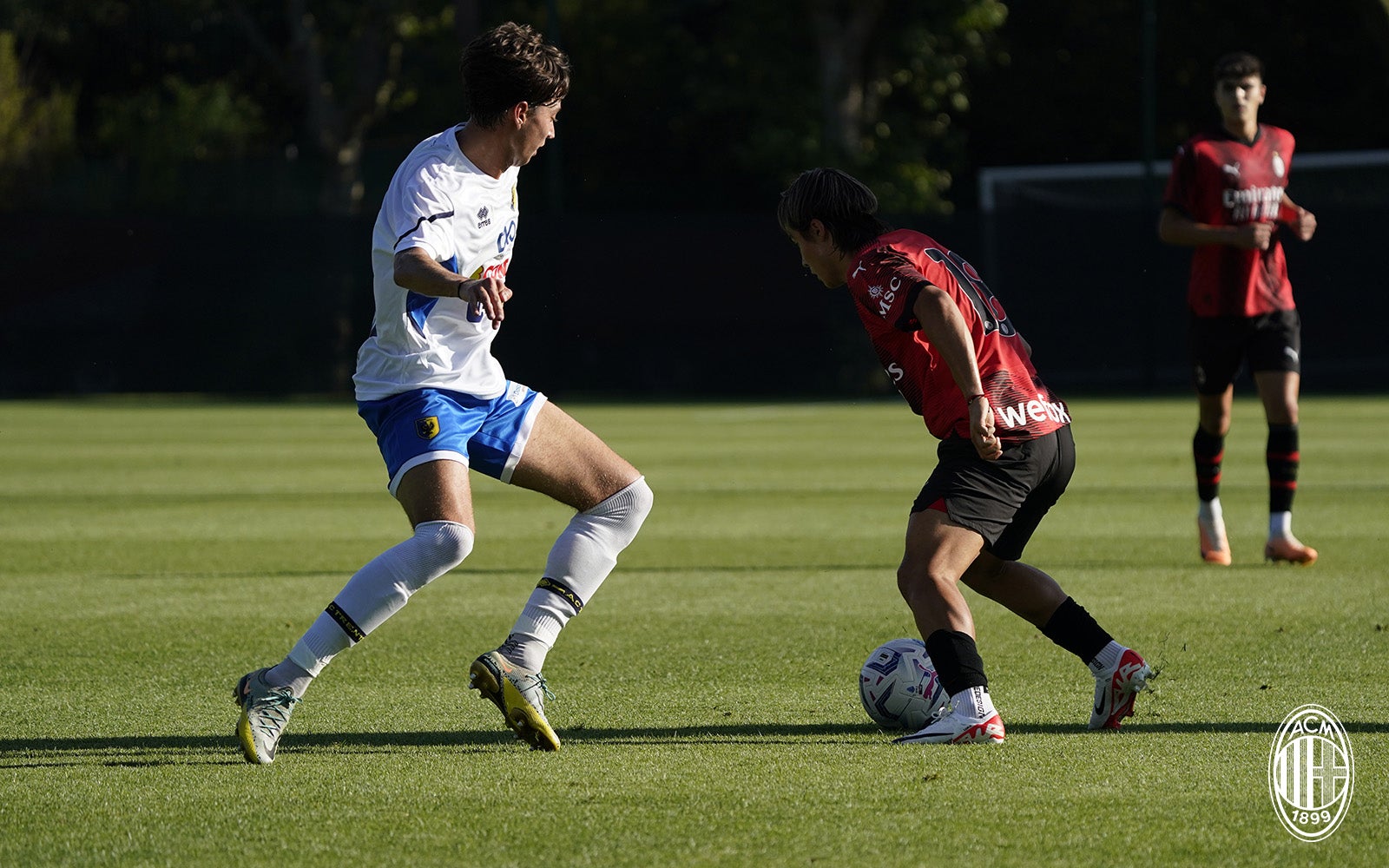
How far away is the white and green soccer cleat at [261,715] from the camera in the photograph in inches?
175

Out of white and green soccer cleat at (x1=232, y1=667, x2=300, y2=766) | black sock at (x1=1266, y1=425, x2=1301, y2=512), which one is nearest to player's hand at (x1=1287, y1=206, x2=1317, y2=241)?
black sock at (x1=1266, y1=425, x2=1301, y2=512)

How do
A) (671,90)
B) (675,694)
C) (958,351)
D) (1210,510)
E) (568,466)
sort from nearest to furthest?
(958,351), (568,466), (675,694), (1210,510), (671,90)

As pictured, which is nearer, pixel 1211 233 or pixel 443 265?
pixel 443 265

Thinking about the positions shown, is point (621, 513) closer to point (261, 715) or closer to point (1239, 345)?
point (261, 715)

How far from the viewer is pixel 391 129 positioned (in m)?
42.3

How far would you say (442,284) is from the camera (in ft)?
14.5

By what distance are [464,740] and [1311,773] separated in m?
2.19

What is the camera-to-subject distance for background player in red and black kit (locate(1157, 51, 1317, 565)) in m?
8.34

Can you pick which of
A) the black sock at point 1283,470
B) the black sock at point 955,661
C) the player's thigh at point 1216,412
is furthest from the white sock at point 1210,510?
the black sock at point 955,661

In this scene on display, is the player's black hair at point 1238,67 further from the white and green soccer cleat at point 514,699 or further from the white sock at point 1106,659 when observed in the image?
the white and green soccer cleat at point 514,699

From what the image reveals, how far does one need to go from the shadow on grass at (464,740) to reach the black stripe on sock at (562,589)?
1.17ft

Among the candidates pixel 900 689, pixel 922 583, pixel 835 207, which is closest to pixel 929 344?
pixel 835 207

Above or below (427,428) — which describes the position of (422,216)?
above

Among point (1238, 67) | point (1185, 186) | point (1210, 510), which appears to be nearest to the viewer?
point (1238, 67)
